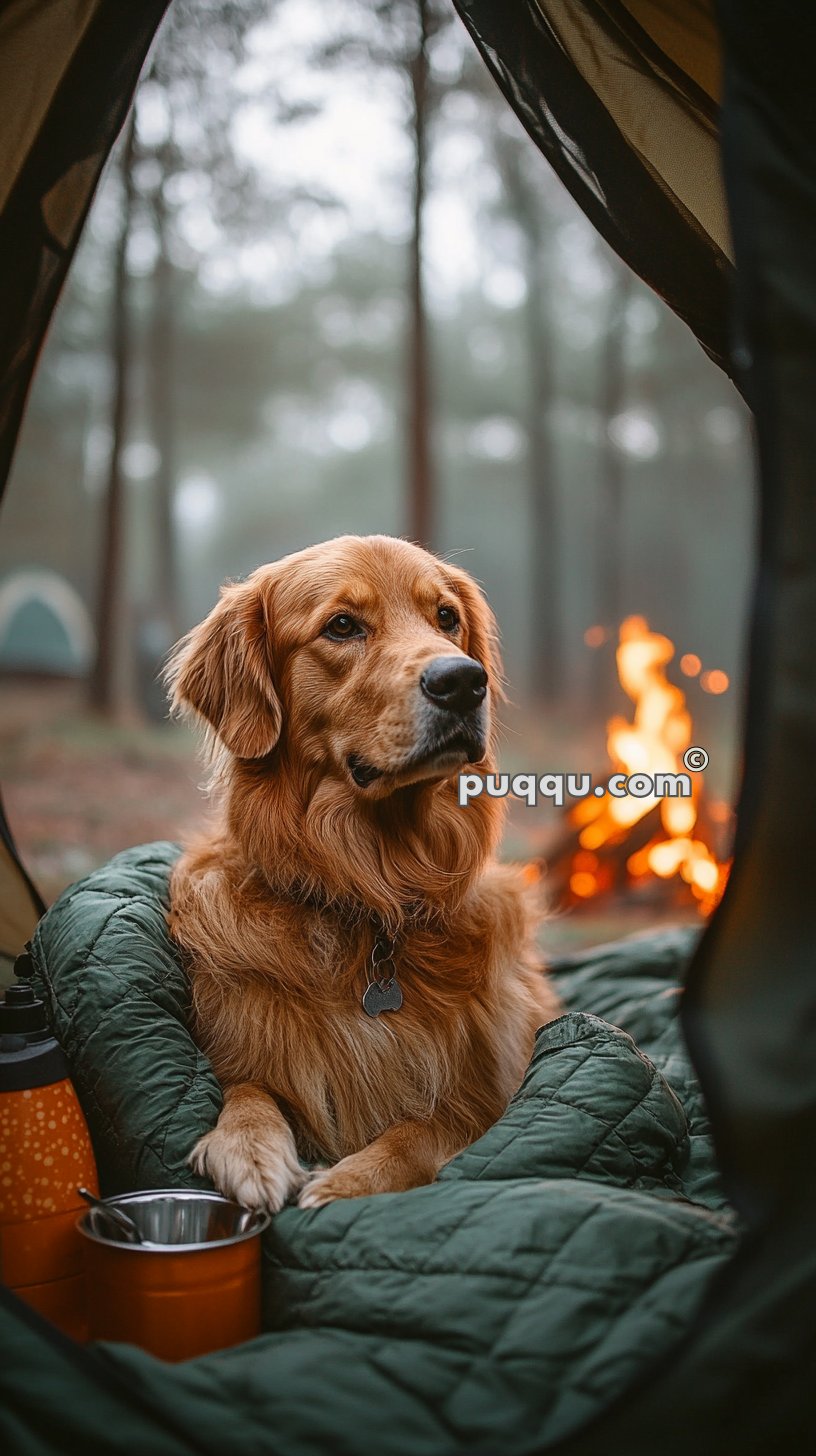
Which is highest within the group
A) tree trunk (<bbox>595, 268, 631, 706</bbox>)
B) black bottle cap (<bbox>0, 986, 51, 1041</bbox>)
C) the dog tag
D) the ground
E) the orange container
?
tree trunk (<bbox>595, 268, 631, 706</bbox>)

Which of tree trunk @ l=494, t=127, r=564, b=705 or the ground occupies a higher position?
tree trunk @ l=494, t=127, r=564, b=705

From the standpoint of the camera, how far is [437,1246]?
5.38ft

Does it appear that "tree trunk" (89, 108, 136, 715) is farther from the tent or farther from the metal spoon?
the tent

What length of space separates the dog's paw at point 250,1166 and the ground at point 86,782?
5.06 m

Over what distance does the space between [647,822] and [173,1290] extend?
3867mm

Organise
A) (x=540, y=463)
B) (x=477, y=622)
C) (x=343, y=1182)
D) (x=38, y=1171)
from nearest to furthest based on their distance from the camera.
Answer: (x=38, y=1171) → (x=343, y=1182) → (x=477, y=622) → (x=540, y=463)

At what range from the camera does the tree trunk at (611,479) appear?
29.5 ft

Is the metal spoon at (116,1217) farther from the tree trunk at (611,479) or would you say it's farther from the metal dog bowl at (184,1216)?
the tree trunk at (611,479)

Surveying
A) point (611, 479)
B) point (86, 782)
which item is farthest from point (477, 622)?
point (611, 479)

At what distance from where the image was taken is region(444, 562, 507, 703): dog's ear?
8.54 ft

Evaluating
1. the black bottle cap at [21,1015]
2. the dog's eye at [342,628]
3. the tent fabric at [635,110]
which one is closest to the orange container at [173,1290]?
the black bottle cap at [21,1015]

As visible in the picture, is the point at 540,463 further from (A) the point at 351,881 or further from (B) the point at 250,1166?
(B) the point at 250,1166

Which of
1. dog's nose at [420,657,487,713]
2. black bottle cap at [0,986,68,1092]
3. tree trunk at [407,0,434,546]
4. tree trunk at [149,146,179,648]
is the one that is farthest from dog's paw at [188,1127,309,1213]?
tree trunk at [149,146,179,648]

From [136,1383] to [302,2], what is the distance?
7.69m
